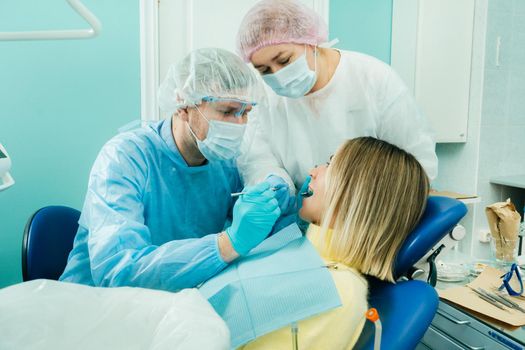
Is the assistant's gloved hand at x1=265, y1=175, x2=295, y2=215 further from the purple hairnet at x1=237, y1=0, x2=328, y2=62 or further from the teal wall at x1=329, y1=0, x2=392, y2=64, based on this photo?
the teal wall at x1=329, y1=0, x2=392, y2=64

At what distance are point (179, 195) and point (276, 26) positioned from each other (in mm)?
671

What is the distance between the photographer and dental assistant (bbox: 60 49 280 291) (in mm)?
1000

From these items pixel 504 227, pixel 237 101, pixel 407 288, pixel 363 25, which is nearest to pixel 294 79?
pixel 237 101

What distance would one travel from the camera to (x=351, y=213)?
1.11m

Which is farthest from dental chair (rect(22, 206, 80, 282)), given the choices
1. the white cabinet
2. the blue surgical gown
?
the white cabinet

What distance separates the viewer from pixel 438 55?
2.68 metres

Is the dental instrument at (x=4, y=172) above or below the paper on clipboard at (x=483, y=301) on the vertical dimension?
above

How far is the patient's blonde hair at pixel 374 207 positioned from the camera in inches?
42.7

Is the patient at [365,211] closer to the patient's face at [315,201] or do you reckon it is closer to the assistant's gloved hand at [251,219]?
the patient's face at [315,201]

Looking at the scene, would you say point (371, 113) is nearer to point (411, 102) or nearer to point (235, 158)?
point (411, 102)

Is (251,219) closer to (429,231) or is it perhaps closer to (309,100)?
(429,231)

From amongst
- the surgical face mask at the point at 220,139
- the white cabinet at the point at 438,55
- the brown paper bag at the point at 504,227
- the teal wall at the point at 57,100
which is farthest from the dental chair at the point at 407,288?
the white cabinet at the point at 438,55

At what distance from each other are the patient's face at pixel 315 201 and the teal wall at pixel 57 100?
131 centimetres

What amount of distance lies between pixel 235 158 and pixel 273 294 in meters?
0.63
